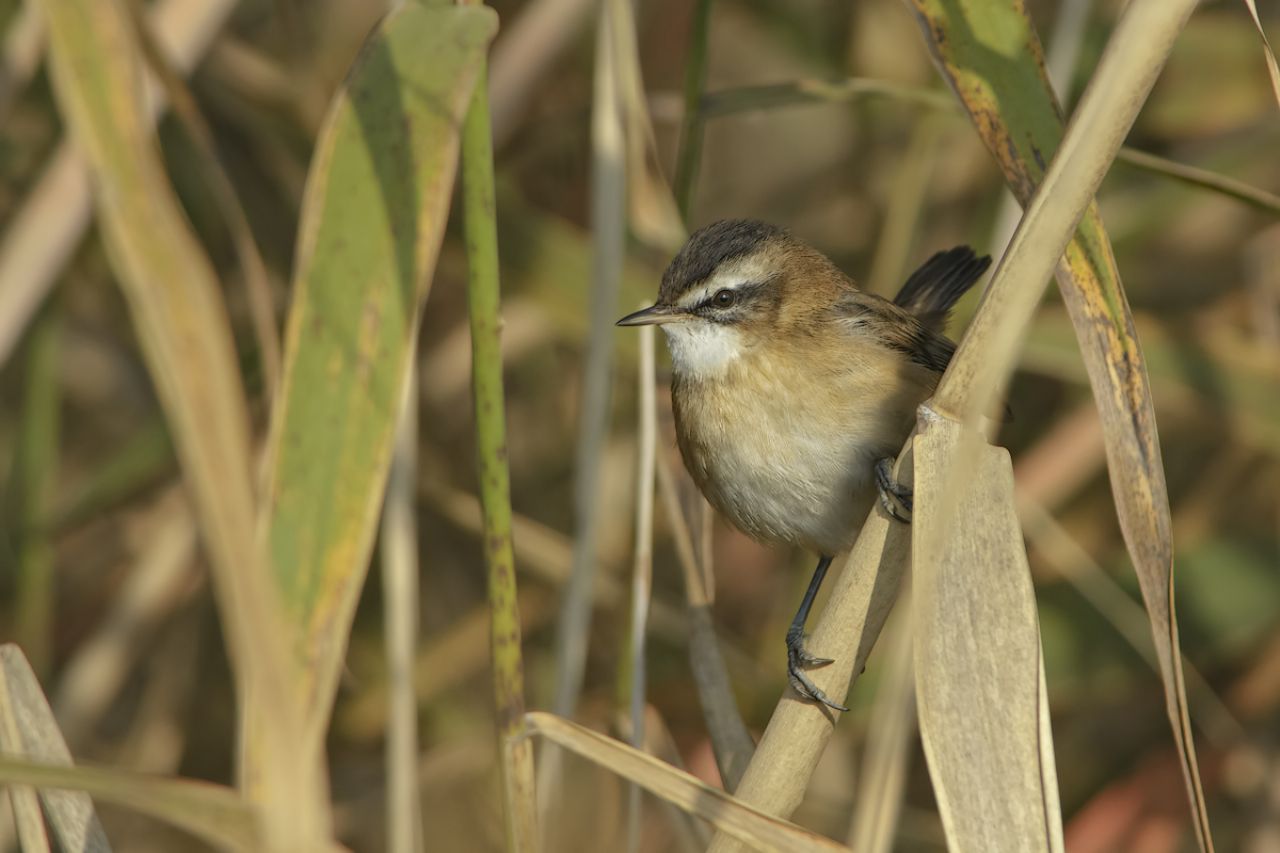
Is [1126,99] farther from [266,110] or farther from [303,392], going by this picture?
[266,110]

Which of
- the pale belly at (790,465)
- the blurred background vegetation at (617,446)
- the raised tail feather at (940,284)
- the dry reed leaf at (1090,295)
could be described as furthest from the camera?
the blurred background vegetation at (617,446)

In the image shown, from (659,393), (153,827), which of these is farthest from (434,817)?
(659,393)

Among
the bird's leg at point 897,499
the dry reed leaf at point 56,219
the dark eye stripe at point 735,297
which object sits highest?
the dry reed leaf at point 56,219

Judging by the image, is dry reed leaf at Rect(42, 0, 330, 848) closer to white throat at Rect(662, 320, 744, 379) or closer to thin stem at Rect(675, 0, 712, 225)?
thin stem at Rect(675, 0, 712, 225)

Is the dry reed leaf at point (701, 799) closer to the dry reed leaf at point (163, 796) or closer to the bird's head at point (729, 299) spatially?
the dry reed leaf at point (163, 796)

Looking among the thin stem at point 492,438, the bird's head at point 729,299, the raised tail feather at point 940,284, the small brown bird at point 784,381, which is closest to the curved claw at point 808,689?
the thin stem at point 492,438

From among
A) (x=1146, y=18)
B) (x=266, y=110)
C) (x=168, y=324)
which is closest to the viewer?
(x=168, y=324)

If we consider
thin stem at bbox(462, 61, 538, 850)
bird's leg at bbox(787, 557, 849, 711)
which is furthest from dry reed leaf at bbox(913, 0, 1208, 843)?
thin stem at bbox(462, 61, 538, 850)
